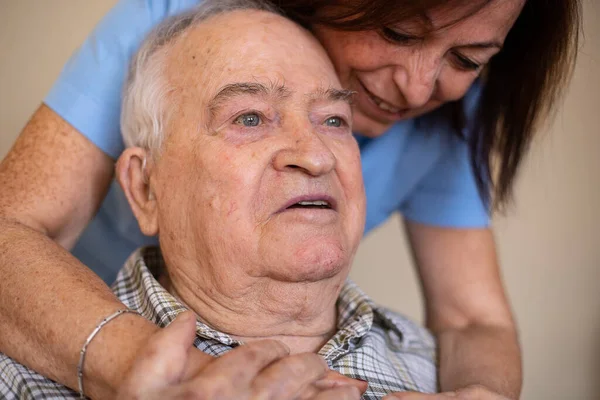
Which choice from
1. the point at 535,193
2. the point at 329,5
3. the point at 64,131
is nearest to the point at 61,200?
the point at 64,131

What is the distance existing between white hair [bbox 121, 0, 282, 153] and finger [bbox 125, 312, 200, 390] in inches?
20.5

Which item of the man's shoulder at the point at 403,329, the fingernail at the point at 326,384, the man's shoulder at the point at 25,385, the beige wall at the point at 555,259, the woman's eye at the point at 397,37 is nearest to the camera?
the fingernail at the point at 326,384

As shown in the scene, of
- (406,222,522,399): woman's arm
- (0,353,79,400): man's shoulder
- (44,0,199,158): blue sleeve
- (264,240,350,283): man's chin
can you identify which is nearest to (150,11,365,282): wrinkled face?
(264,240,350,283): man's chin

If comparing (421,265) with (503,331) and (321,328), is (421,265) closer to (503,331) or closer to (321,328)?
(503,331)

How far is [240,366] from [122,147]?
709 millimetres

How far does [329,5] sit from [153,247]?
0.67m

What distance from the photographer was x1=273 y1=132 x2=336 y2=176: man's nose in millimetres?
1284

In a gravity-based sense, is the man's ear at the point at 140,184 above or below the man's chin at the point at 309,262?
above

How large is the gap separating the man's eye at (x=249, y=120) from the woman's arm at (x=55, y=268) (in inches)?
13.0

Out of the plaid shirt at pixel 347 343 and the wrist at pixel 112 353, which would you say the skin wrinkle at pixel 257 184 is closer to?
the plaid shirt at pixel 347 343

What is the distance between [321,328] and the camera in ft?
4.73

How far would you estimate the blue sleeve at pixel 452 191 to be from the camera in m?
1.86

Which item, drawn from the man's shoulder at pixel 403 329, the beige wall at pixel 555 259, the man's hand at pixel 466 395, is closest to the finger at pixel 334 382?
the man's hand at pixel 466 395

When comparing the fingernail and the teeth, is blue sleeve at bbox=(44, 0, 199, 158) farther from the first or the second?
the fingernail
